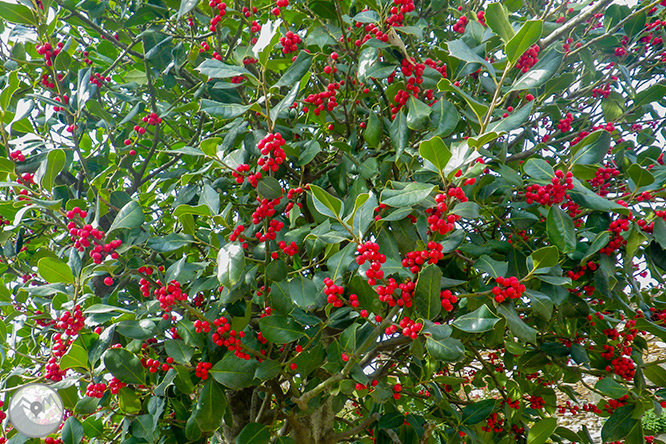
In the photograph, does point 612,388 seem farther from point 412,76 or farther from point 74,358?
point 74,358

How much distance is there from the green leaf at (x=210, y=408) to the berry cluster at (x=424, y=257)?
0.96 meters

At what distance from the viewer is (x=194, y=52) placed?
2.12m

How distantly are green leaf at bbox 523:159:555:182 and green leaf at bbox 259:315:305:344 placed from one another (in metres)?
0.97

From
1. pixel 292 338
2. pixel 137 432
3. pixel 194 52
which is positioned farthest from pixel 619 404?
pixel 194 52

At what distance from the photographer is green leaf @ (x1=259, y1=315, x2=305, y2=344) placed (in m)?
1.70

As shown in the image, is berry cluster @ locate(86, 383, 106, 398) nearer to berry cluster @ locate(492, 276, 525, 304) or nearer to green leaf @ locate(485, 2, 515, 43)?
berry cluster @ locate(492, 276, 525, 304)

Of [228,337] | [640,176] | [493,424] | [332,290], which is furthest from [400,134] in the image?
[493,424]

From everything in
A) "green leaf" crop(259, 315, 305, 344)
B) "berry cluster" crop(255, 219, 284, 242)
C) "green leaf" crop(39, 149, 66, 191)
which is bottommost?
"green leaf" crop(259, 315, 305, 344)

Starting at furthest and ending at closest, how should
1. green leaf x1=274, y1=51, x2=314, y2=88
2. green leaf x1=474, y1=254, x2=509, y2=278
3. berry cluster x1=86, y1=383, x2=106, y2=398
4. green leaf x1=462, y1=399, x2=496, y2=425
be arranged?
green leaf x1=462, y1=399, x2=496, y2=425 → berry cluster x1=86, y1=383, x2=106, y2=398 → green leaf x1=274, y1=51, x2=314, y2=88 → green leaf x1=474, y1=254, x2=509, y2=278

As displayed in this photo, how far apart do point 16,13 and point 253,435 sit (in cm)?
207

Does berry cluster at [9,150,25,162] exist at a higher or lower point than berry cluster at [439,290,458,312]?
higher

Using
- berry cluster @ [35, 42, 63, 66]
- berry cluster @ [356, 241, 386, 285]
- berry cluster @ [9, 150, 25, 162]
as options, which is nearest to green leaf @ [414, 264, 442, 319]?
berry cluster @ [356, 241, 386, 285]

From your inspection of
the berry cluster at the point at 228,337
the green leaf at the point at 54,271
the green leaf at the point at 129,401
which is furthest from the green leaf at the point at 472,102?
the green leaf at the point at 129,401

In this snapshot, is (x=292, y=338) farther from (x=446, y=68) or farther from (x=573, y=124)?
(x=573, y=124)
